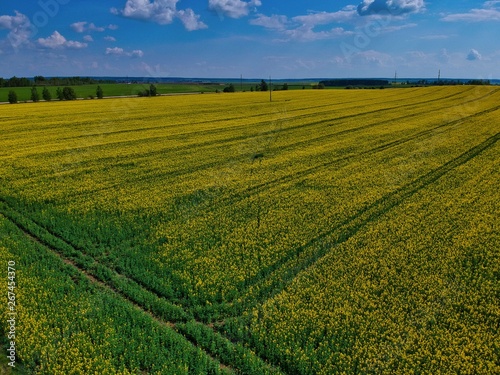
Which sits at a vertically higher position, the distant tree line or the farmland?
the distant tree line

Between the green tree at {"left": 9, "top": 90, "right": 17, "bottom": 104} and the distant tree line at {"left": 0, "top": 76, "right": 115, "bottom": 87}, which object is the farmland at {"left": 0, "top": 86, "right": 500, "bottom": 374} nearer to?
the green tree at {"left": 9, "top": 90, "right": 17, "bottom": 104}

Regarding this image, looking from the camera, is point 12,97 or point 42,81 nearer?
point 12,97

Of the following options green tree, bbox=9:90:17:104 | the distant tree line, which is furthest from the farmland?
the distant tree line

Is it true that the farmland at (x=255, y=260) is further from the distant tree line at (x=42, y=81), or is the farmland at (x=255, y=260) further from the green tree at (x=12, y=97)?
the distant tree line at (x=42, y=81)

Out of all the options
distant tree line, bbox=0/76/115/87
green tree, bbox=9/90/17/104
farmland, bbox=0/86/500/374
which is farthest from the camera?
distant tree line, bbox=0/76/115/87

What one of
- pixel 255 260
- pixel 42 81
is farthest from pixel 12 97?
pixel 255 260

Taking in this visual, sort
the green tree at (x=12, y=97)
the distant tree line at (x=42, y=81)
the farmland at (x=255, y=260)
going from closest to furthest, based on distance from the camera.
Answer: the farmland at (x=255, y=260) < the green tree at (x=12, y=97) < the distant tree line at (x=42, y=81)

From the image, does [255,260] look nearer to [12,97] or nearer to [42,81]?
[12,97]

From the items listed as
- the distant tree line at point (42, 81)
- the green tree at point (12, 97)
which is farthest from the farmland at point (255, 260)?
the distant tree line at point (42, 81)

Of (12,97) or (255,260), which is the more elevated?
(12,97)
